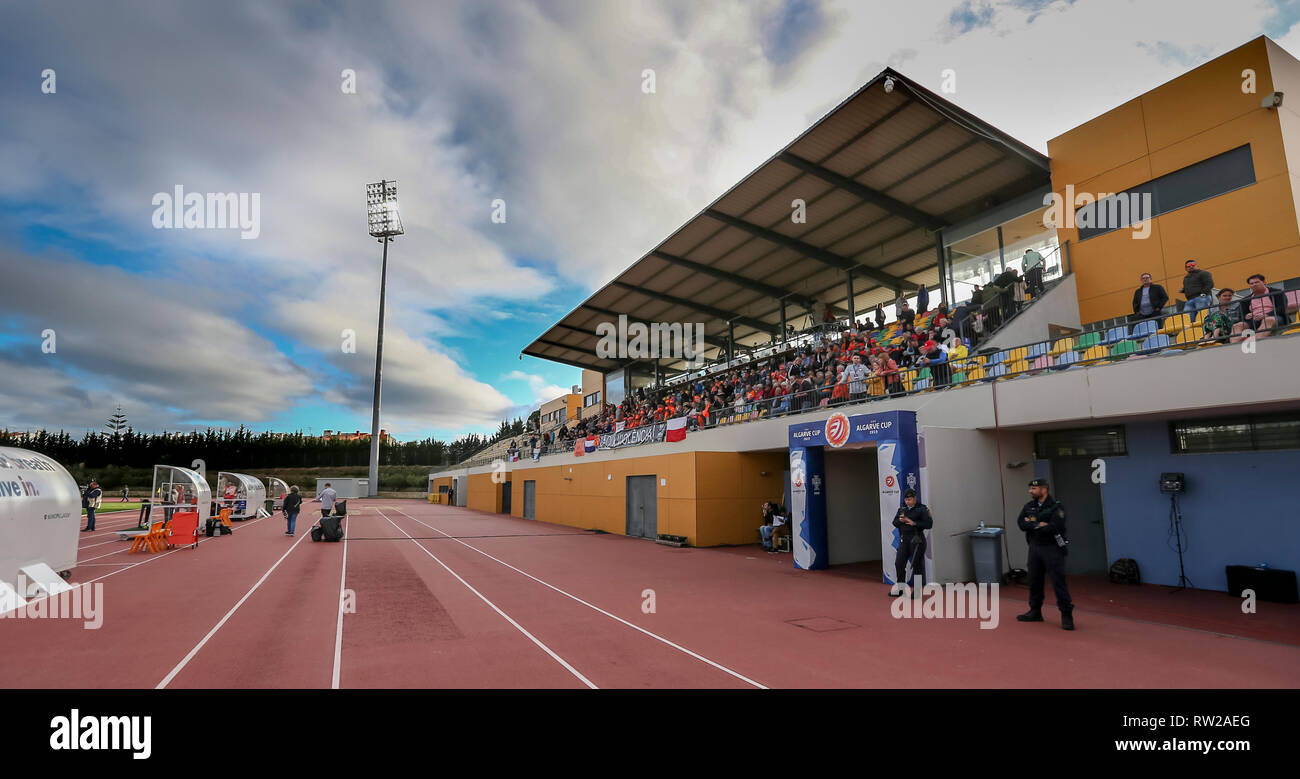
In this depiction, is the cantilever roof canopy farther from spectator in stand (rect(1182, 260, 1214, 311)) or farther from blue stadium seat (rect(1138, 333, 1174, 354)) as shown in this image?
blue stadium seat (rect(1138, 333, 1174, 354))

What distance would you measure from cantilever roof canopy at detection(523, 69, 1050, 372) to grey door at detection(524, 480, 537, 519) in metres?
11.0

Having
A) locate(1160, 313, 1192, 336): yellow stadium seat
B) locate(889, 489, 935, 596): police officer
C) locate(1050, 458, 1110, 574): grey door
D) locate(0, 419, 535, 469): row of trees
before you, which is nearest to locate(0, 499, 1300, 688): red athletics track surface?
locate(889, 489, 935, 596): police officer

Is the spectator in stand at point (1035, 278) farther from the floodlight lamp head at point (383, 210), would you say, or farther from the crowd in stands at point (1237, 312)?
the floodlight lamp head at point (383, 210)

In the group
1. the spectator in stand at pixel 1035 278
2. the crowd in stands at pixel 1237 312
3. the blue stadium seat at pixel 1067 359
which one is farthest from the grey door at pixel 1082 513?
the spectator in stand at pixel 1035 278

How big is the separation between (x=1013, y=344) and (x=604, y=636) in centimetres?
1347

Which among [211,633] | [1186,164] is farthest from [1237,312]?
[211,633]

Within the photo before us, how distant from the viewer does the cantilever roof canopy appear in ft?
54.6
